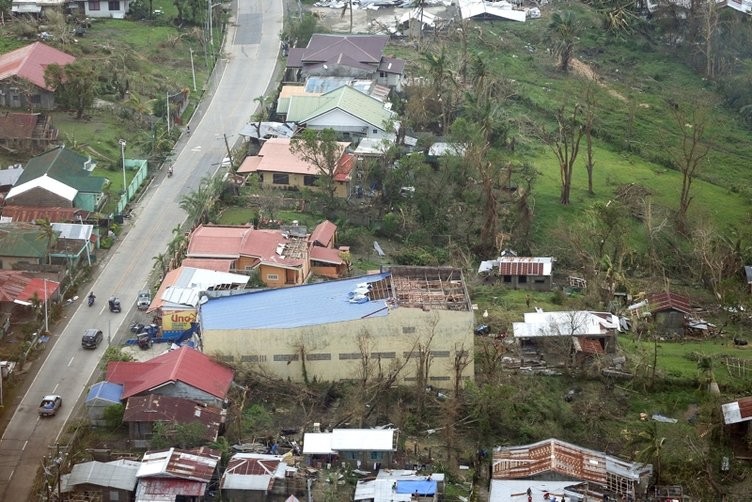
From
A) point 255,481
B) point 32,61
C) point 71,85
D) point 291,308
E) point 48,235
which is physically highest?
point 32,61

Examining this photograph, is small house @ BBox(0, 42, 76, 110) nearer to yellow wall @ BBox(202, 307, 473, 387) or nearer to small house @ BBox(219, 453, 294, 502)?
yellow wall @ BBox(202, 307, 473, 387)

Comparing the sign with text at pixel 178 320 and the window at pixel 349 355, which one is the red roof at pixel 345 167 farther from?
the window at pixel 349 355

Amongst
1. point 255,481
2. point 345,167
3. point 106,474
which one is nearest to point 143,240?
point 345,167

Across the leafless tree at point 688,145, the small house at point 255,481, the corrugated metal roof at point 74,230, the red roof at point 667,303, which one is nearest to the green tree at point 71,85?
the corrugated metal roof at point 74,230

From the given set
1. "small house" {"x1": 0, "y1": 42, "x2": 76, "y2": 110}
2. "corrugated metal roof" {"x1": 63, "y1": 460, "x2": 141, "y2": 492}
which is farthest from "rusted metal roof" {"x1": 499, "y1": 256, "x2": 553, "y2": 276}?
"small house" {"x1": 0, "y1": 42, "x2": 76, "y2": 110}

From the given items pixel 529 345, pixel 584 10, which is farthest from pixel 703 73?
pixel 529 345

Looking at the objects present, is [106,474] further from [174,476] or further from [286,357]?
[286,357]

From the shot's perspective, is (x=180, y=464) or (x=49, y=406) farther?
(x=49, y=406)

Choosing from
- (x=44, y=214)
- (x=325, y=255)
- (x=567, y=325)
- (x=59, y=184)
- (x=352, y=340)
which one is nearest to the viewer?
(x=352, y=340)
